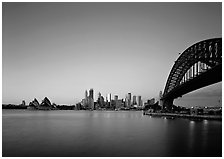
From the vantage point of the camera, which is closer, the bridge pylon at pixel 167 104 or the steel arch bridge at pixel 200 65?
the steel arch bridge at pixel 200 65

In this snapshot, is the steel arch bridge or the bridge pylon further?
the bridge pylon

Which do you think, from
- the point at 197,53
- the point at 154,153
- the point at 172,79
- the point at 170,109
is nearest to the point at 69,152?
the point at 154,153

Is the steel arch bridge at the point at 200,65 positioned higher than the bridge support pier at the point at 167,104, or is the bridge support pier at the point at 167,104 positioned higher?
the steel arch bridge at the point at 200,65

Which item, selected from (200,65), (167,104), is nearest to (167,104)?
(167,104)

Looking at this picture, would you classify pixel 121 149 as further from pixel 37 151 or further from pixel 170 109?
pixel 170 109

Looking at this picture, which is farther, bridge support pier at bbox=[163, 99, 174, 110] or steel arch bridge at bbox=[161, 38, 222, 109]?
bridge support pier at bbox=[163, 99, 174, 110]

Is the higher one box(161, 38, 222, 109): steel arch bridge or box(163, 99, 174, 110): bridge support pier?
box(161, 38, 222, 109): steel arch bridge

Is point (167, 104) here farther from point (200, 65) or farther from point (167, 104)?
point (200, 65)

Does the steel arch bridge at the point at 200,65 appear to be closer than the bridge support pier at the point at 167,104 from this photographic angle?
Yes

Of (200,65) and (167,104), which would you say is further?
(167,104)

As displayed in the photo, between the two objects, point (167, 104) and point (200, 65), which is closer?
point (200, 65)

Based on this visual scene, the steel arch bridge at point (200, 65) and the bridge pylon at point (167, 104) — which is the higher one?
the steel arch bridge at point (200, 65)
